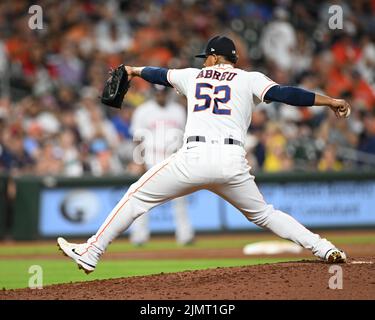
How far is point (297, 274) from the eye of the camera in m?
7.41

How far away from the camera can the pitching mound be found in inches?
265

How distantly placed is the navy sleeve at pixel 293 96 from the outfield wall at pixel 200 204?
25.2 feet

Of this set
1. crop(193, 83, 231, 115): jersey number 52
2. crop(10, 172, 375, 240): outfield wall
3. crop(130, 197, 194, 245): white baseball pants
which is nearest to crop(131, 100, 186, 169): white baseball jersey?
crop(130, 197, 194, 245): white baseball pants

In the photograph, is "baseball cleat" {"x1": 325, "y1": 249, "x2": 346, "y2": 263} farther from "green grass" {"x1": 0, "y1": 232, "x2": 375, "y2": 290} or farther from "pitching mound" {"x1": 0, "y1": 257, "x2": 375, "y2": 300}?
"green grass" {"x1": 0, "y1": 232, "x2": 375, "y2": 290}

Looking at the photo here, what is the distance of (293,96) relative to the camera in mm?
7148

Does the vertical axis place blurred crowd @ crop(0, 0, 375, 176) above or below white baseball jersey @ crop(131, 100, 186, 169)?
above

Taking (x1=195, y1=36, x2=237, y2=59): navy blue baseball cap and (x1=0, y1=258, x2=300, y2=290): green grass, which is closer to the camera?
(x1=195, y1=36, x2=237, y2=59): navy blue baseball cap

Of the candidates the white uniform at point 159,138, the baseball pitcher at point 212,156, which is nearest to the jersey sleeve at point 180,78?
the baseball pitcher at point 212,156

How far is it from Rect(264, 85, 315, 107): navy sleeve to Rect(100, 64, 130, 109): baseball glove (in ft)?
4.77

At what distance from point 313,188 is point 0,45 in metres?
6.52

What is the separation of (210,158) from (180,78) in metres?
0.84

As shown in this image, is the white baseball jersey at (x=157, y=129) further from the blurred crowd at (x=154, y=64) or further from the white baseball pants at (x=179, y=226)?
the blurred crowd at (x=154, y=64)
